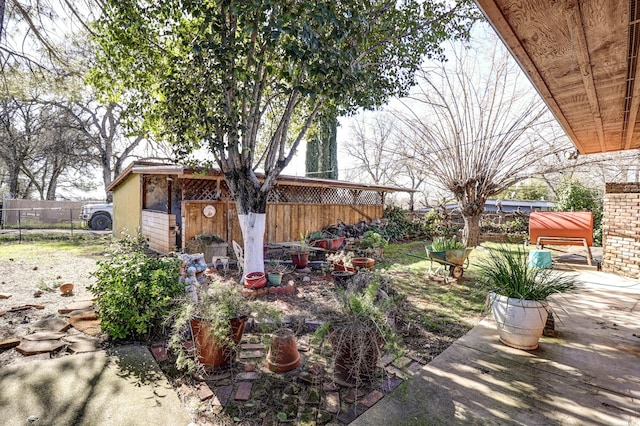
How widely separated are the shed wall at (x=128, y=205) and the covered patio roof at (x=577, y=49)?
9287 millimetres

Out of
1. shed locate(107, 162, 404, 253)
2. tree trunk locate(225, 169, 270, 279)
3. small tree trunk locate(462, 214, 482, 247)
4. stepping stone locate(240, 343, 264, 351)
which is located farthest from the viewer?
small tree trunk locate(462, 214, 482, 247)

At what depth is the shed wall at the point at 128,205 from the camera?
30.2 ft

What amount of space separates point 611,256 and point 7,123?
24.7 metres

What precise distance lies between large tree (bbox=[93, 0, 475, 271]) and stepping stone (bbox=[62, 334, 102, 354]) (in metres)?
2.32

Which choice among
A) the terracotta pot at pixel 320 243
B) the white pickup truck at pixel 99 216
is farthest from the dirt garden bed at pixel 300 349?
the white pickup truck at pixel 99 216

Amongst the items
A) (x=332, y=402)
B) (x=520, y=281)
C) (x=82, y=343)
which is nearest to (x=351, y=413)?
(x=332, y=402)

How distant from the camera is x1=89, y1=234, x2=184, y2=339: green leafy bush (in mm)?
2807

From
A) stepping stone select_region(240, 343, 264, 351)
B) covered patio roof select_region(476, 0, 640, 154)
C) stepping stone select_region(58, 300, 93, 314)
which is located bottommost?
stepping stone select_region(240, 343, 264, 351)

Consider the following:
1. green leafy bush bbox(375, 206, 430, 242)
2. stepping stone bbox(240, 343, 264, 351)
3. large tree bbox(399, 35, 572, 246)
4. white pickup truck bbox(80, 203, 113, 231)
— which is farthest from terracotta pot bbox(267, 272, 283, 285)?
white pickup truck bbox(80, 203, 113, 231)

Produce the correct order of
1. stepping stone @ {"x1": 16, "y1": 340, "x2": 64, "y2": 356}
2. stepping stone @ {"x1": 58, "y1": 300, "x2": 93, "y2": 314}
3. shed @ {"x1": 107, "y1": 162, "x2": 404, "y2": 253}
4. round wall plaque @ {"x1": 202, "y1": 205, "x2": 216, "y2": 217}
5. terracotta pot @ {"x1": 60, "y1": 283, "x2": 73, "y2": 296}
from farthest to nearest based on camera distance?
round wall plaque @ {"x1": 202, "y1": 205, "x2": 216, "y2": 217} < shed @ {"x1": 107, "y1": 162, "x2": 404, "y2": 253} < terracotta pot @ {"x1": 60, "y1": 283, "x2": 73, "y2": 296} < stepping stone @ {"x1": 58, "y1": 300, "x2": 93, "y2": 314} < stepping stone @ {"x1": 16, "y1": 340, "x2": 64, "y2": 356}

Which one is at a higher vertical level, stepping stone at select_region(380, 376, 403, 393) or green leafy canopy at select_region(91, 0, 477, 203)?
green leafy canopy at select_region(91, 0, 477, 203)

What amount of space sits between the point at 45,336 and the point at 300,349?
2484mm

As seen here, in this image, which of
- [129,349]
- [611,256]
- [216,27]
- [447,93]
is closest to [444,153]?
[447,93]

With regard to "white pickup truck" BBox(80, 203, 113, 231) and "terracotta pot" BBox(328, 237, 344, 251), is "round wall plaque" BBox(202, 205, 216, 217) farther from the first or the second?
"white pickup truck" BBox(80, 203, 113, 231)
